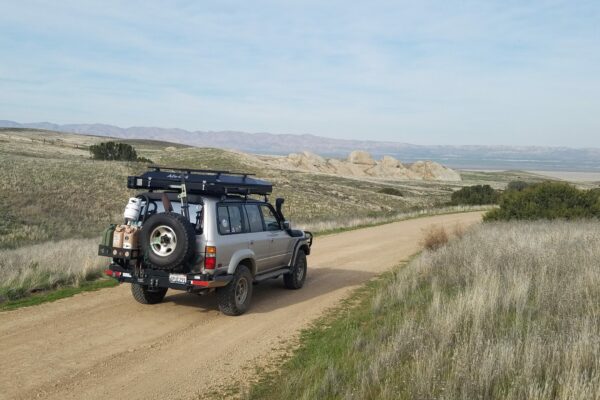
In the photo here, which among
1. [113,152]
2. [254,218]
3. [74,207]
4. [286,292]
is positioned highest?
[113,152]

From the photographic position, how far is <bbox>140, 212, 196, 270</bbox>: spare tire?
8281mm

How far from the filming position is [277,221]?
11.3 meters

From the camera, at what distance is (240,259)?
9.19 metres

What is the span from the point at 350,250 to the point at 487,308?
32.4 feet

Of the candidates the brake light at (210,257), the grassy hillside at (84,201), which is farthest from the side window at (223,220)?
the grassy hillside at (84,201)

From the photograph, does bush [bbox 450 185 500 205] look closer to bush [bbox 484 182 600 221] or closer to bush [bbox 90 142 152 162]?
bush [bbox 484 182 600 221]

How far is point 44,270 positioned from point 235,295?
16.6 feet

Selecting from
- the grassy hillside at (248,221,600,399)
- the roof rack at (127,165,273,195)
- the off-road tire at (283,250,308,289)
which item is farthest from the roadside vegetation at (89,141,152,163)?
the grassy hillside at (248,221,600,399)

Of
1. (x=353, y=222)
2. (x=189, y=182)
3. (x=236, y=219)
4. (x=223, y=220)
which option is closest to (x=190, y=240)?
(x=223, y=220)

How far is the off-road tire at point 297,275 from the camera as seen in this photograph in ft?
37.8

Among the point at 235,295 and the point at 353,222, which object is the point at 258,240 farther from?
the point at 353,222

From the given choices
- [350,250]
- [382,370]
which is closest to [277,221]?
[382,370]

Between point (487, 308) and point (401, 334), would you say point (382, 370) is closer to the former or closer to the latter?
point (401, 334)

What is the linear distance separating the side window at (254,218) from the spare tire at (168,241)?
1.72 meters
